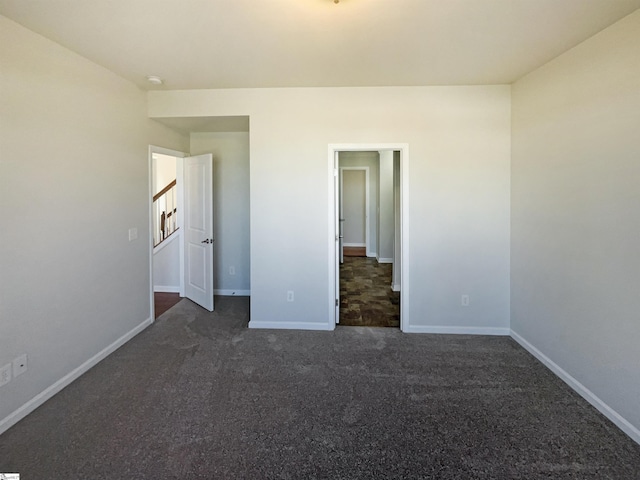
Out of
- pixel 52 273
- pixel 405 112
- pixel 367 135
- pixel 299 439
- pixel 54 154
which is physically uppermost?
pixel 405 112

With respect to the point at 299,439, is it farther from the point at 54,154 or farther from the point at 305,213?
the point at 54,154

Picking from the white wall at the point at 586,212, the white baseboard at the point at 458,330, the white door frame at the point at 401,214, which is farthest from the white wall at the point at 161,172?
the white wall at the point at 586,212

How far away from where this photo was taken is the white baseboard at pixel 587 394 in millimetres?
1914

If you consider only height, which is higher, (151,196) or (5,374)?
(151,196)

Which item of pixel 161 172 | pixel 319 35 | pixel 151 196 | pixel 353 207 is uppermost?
pixel 161 172

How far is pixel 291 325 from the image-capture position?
351 cm

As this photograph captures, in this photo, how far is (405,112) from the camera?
329 centimetres

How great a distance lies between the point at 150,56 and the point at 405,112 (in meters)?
2.35

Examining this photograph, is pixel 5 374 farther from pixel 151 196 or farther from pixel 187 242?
pixel 187 242

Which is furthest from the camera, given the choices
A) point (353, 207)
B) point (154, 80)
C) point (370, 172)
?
point (353, 207)

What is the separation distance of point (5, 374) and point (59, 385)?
45 cm

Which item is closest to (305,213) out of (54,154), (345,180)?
(54,154)

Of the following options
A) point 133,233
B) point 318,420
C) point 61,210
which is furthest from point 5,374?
point 318,420

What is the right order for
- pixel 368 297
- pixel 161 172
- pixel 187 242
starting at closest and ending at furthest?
pixel 187 242
pixel 368 297
pixel 161 172
